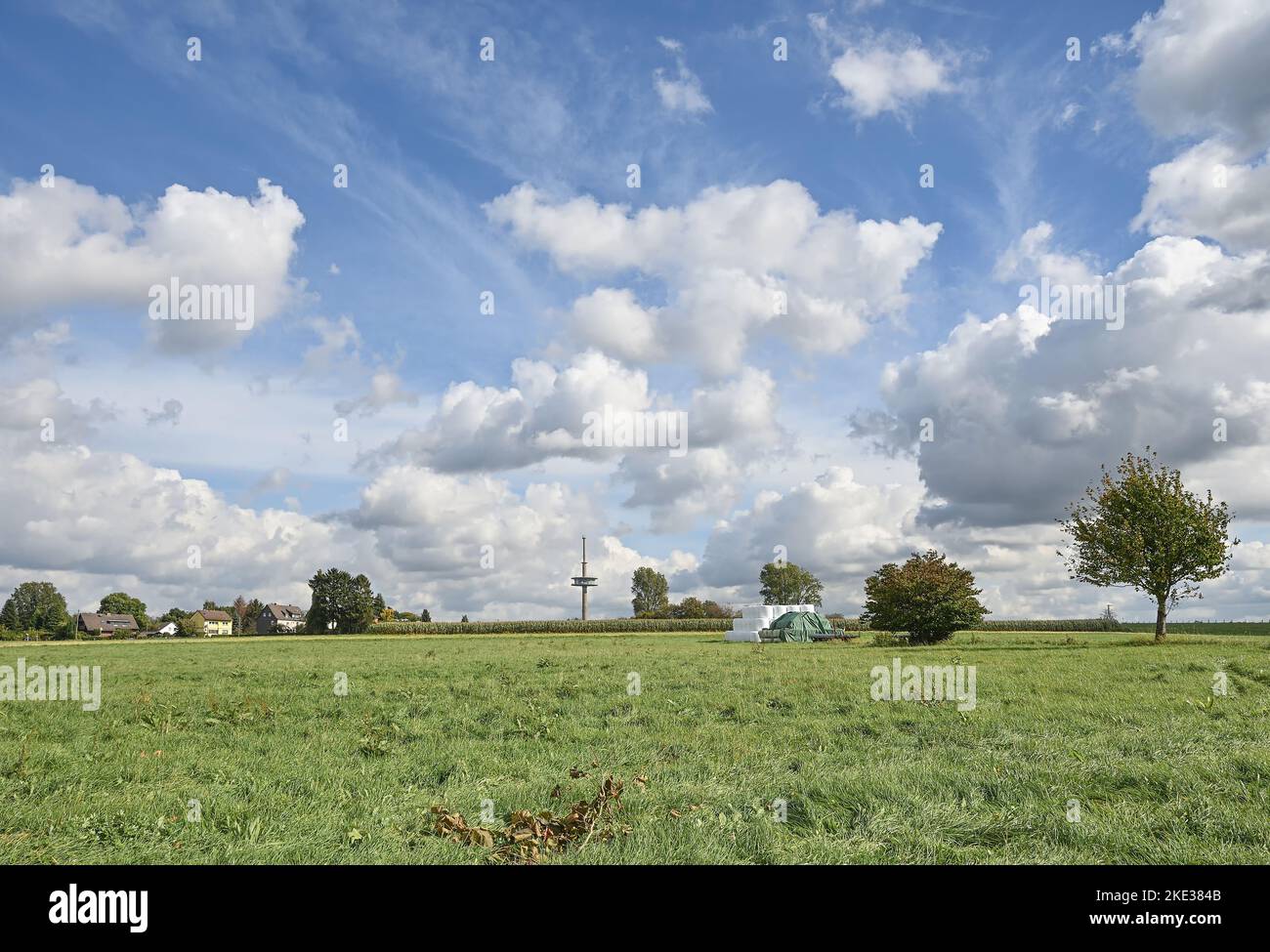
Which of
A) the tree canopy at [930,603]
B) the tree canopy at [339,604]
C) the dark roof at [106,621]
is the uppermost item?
the tree canopy at [930,603]

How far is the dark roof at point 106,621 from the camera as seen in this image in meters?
143

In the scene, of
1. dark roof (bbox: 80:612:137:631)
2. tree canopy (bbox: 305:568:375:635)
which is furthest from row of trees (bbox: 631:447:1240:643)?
dark roof (bbox: 80:612:137:631)

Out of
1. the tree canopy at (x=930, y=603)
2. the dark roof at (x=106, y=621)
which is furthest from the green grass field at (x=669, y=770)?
the dark roof at (x=106, y=621)

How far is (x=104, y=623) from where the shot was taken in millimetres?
148250

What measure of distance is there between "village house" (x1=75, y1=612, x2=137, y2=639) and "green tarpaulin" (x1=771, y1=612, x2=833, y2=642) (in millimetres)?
121417

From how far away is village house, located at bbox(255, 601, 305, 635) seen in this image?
162m

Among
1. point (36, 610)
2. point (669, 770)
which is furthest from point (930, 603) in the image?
point (36, 610)

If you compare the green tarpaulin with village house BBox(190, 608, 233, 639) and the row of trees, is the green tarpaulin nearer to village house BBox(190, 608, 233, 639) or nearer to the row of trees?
the row of trees

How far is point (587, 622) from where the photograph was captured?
352ft

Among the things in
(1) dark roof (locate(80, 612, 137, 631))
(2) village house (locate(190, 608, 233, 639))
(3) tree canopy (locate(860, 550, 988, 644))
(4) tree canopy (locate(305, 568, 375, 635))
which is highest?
(3) tree canopy (locate(860, 550, 988, 644))

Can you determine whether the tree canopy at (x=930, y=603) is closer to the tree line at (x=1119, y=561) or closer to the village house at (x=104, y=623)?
the tree line at (x=1119, y=561)

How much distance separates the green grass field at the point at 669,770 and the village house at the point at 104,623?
142 m

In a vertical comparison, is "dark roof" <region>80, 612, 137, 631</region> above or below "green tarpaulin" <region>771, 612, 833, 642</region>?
below
